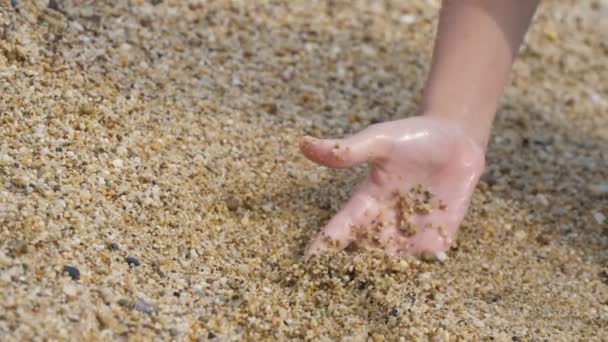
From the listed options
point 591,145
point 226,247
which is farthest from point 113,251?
point 591,145

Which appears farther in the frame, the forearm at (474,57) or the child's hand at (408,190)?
the forearm at (474,57)

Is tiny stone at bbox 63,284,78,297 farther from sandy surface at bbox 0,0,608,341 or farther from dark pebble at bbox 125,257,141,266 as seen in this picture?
dark pebble at bbox 125,257,141,266

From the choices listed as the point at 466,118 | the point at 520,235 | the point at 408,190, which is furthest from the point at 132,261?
the point at 520,235

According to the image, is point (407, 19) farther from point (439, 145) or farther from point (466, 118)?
point (439, 145)

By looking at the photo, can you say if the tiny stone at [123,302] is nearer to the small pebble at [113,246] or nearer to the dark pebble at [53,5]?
the small pebble at [113,246]

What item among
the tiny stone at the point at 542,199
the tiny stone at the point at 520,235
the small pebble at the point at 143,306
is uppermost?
the small pebble at the point at 143,306

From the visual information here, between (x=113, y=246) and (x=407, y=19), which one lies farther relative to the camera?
(x=407, y=19)

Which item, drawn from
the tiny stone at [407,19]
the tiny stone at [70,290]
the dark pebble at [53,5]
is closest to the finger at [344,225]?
the tiny stone at [70,290]
